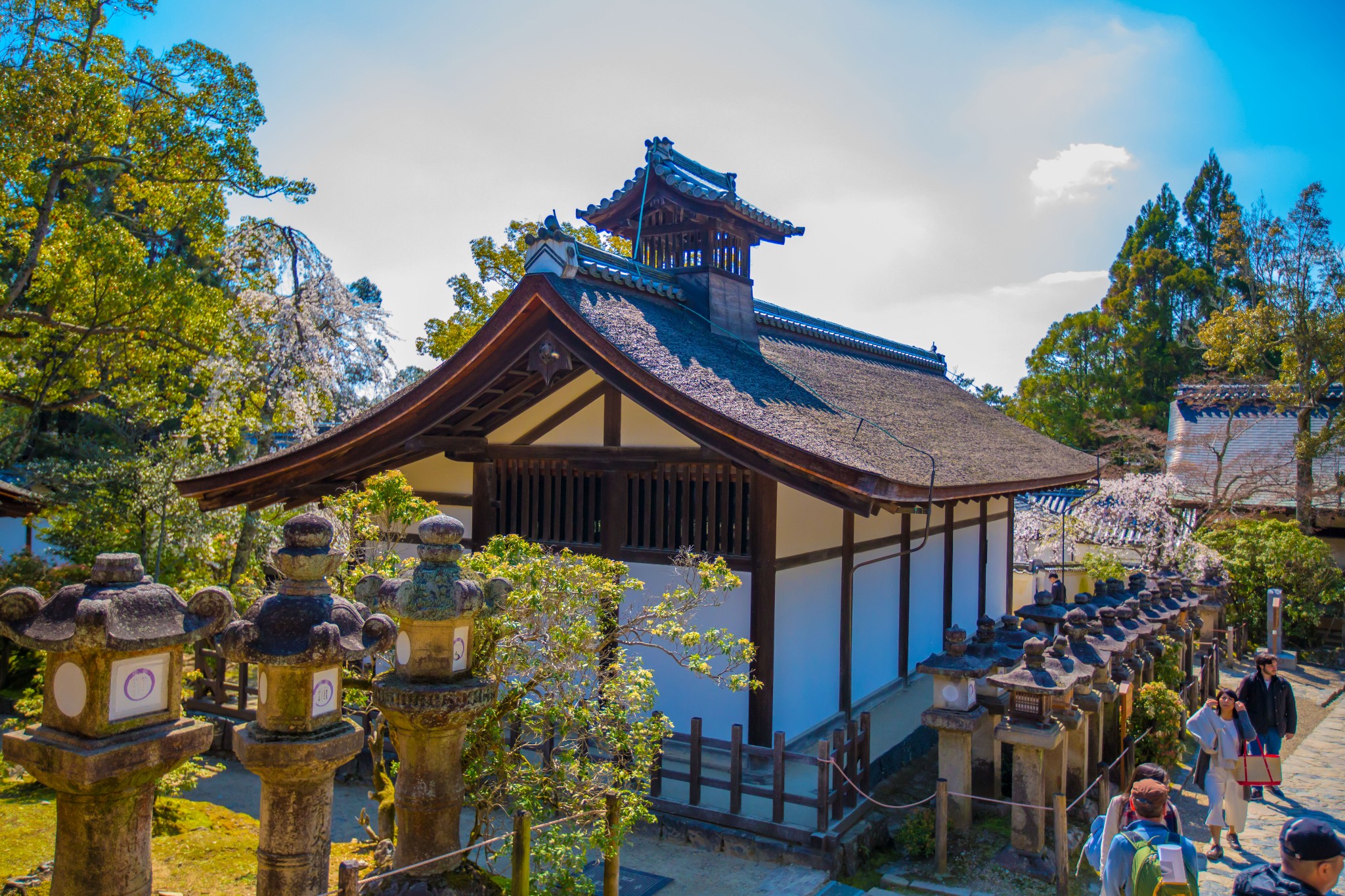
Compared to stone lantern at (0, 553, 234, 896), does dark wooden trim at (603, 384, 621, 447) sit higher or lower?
higher

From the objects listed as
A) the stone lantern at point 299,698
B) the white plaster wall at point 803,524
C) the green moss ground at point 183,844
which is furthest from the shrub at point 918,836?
the stone lantern at point 299,698

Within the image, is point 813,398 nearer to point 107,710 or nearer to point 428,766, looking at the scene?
point 428,766

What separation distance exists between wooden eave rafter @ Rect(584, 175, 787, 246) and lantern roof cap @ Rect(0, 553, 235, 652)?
9523 mm

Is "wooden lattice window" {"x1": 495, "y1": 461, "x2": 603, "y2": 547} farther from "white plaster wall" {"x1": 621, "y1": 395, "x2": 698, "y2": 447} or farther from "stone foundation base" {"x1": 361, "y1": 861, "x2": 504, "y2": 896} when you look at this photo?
"stone foundation base" {"x1": 361, "y1": 861, "x2": 504, "y2": 896}

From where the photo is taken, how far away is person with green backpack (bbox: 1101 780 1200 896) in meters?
4.31

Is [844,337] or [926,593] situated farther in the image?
[844,337]

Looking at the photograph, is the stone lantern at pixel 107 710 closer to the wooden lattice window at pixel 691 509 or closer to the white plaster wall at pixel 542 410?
the wooden lattice window at pixel 691 509

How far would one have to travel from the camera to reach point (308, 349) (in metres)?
17.2

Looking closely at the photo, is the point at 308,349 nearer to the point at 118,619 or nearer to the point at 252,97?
the point at 252,97

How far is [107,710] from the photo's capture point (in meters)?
3.85

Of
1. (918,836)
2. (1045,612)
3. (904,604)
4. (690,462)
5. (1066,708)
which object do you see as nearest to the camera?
(918,836)

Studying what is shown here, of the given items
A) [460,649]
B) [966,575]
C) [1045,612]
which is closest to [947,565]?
[966,575]

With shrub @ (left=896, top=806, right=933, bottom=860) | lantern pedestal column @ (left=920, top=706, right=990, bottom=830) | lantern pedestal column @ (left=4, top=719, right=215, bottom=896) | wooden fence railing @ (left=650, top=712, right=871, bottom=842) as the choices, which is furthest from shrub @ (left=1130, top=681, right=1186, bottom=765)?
lantern pedestal column @ (left=4, top=719, right=215, bottom=896)

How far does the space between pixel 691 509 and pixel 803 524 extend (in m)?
1.25
